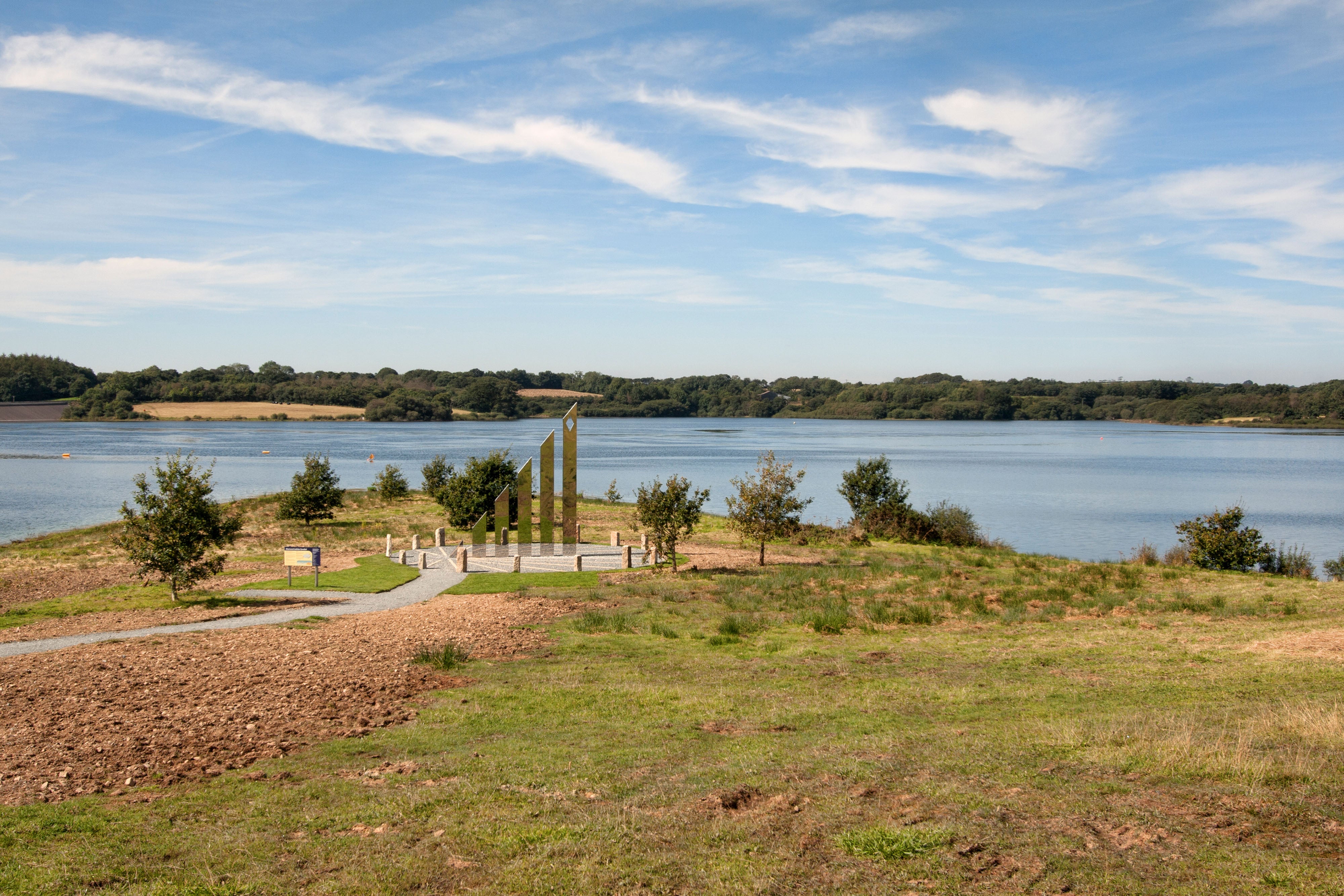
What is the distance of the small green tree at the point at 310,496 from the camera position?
38.2 meters

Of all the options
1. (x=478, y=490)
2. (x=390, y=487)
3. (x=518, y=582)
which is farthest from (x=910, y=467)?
(x=518, y=582)

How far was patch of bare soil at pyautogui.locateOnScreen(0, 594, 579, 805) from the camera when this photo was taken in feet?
28.4

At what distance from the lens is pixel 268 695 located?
11.3m

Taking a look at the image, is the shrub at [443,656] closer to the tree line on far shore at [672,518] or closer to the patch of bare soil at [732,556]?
the tree line on far shore at [672,518]

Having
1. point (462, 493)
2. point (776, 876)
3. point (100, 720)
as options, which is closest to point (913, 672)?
point (776, 876)

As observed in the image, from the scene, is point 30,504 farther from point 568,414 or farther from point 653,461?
point 653,461

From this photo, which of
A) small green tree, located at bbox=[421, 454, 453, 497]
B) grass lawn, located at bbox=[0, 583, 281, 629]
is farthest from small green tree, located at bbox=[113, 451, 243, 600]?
small green tree, located at bbox=[421, 454, 453, 497]

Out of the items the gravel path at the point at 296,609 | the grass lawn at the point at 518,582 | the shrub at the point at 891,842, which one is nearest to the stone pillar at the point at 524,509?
the gravel path at the point at 296,609

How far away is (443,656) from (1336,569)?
30148mm

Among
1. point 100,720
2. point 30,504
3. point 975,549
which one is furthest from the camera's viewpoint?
point 30,504

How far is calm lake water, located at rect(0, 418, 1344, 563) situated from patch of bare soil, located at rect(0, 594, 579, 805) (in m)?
32.0

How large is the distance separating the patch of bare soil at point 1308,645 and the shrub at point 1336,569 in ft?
56.9

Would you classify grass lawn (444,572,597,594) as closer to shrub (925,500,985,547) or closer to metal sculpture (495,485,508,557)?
metal sculpture (495,485,508,557)

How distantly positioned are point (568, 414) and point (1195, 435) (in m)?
161
